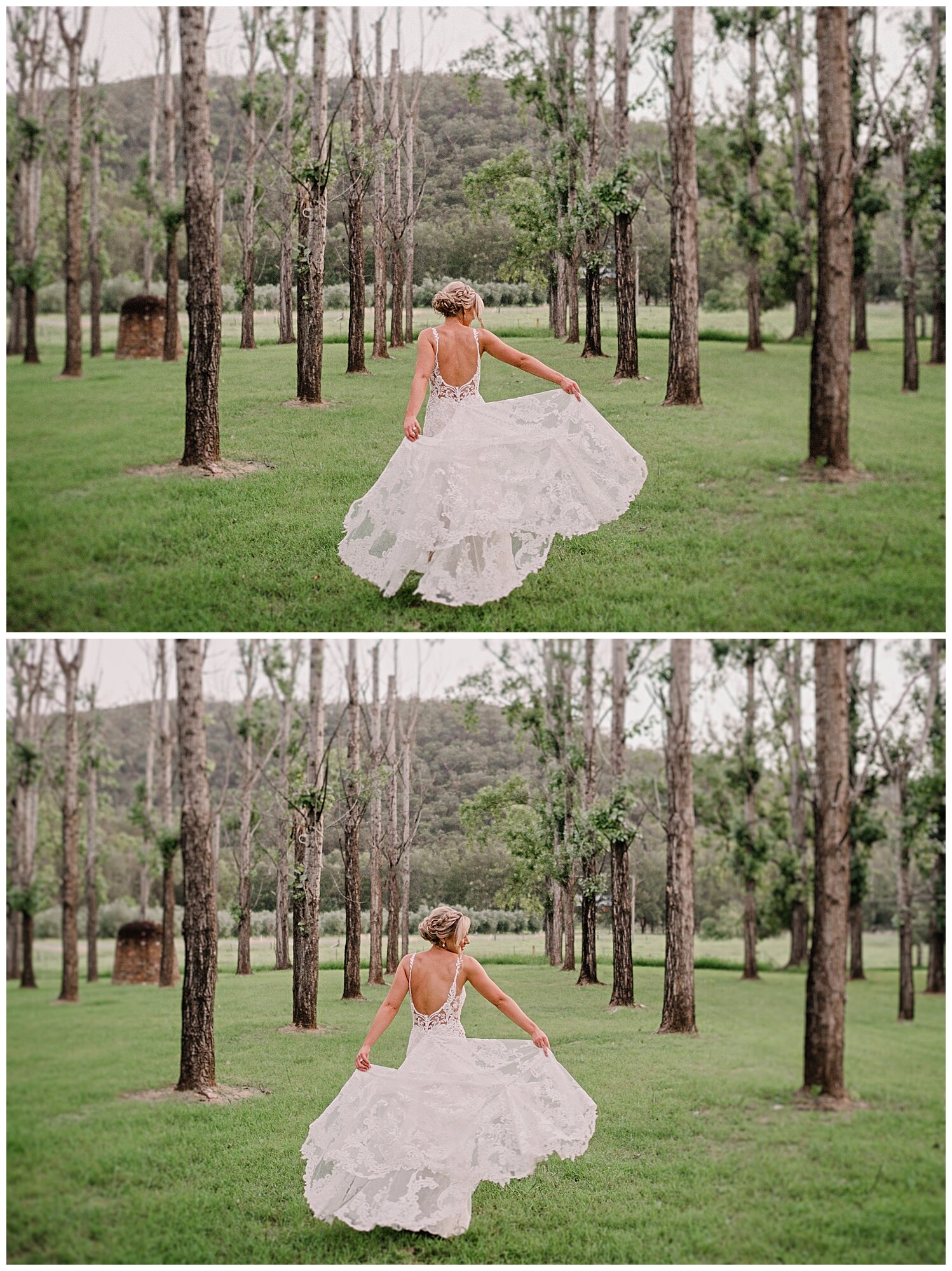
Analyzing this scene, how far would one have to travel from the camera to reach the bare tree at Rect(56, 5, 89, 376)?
353 inches

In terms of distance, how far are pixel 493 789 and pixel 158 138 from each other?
28.8 feet

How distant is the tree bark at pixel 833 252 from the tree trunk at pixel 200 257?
4620mm

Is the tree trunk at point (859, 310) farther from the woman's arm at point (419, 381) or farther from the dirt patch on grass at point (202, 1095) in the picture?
the dirt patch on grass at point (202, 1095)

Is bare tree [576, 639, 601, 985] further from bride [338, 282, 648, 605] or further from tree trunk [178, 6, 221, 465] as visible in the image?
tree trunk [178, 6, 221, 465]

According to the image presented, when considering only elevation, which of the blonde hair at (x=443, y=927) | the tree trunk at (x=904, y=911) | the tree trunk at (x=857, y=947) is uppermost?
the blonde hair at (x=443, y=927)

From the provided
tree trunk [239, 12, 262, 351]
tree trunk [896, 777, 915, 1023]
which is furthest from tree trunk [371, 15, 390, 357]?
tree trunk [896, 777, 915, 1023]

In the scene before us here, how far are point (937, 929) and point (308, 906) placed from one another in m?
8.15

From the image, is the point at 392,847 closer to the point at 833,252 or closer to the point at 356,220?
the point at 356,220

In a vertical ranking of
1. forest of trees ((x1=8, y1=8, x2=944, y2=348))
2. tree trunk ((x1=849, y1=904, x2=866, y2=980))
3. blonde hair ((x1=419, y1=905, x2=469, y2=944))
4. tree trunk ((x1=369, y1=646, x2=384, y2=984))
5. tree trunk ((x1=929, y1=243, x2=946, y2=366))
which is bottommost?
tree trunk ((x1=849, y1=904, x2=866, y2=980))

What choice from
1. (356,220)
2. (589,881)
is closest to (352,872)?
(589,881)

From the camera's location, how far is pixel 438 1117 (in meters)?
4.61

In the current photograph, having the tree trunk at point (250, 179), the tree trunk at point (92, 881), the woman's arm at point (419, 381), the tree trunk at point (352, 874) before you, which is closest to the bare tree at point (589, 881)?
the tree trunk at point (352, 874)

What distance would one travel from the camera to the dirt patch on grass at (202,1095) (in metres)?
7.03

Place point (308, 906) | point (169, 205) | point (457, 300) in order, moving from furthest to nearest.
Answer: point (169, 205) → point (308, 906) → point (457, 300)
